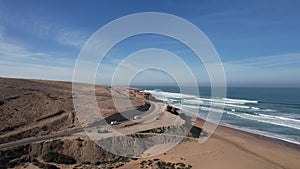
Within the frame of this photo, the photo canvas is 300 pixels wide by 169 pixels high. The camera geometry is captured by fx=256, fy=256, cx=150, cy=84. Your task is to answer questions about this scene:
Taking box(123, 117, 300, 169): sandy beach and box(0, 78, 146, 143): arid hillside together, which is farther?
box(0, 78, 146, 143): arid hillside

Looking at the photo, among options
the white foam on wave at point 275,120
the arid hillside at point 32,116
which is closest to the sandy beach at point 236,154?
the white foam on wave at point 275,120

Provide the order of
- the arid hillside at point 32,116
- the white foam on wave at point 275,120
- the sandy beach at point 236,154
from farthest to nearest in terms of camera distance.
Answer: the white foam on wave at point 275,120 < the arid hillside at point 32,116 < the sandy beach at point 236,154

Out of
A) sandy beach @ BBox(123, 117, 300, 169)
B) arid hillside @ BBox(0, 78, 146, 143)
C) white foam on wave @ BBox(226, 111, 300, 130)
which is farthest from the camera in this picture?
white foam on wave @ BBox(226, 111, 300, 130)

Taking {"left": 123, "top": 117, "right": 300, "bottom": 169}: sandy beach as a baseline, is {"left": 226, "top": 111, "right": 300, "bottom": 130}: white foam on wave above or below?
above

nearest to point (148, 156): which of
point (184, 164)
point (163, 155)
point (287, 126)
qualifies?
point (163, 155)

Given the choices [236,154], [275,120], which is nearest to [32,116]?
[236,154]

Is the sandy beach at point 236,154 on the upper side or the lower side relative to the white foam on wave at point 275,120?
lower

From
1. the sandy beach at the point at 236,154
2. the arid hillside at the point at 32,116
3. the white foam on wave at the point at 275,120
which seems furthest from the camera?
the white foam on wave at the point at 275,120

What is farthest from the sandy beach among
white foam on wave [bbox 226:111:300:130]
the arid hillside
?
the arid hillside

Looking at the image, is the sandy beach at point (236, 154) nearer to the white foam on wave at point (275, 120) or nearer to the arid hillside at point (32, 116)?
the white foam on wave at point (275, 120)

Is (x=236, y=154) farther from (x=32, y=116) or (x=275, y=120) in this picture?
(x=32, y=116)

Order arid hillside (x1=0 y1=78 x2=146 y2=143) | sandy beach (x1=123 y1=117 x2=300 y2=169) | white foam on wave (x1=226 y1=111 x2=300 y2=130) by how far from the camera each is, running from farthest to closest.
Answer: white foam on wave (x1=226 y1=111 x2=300 y2=130)
arid hillside (x1=0 y1=78 x2=146 y2=143)
sandy beach (x1=123 y1=117 x2=300 y2=169)

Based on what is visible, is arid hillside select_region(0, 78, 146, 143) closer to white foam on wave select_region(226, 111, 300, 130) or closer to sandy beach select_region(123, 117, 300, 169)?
sandy beach select_region(123, 117, 300, 169)
